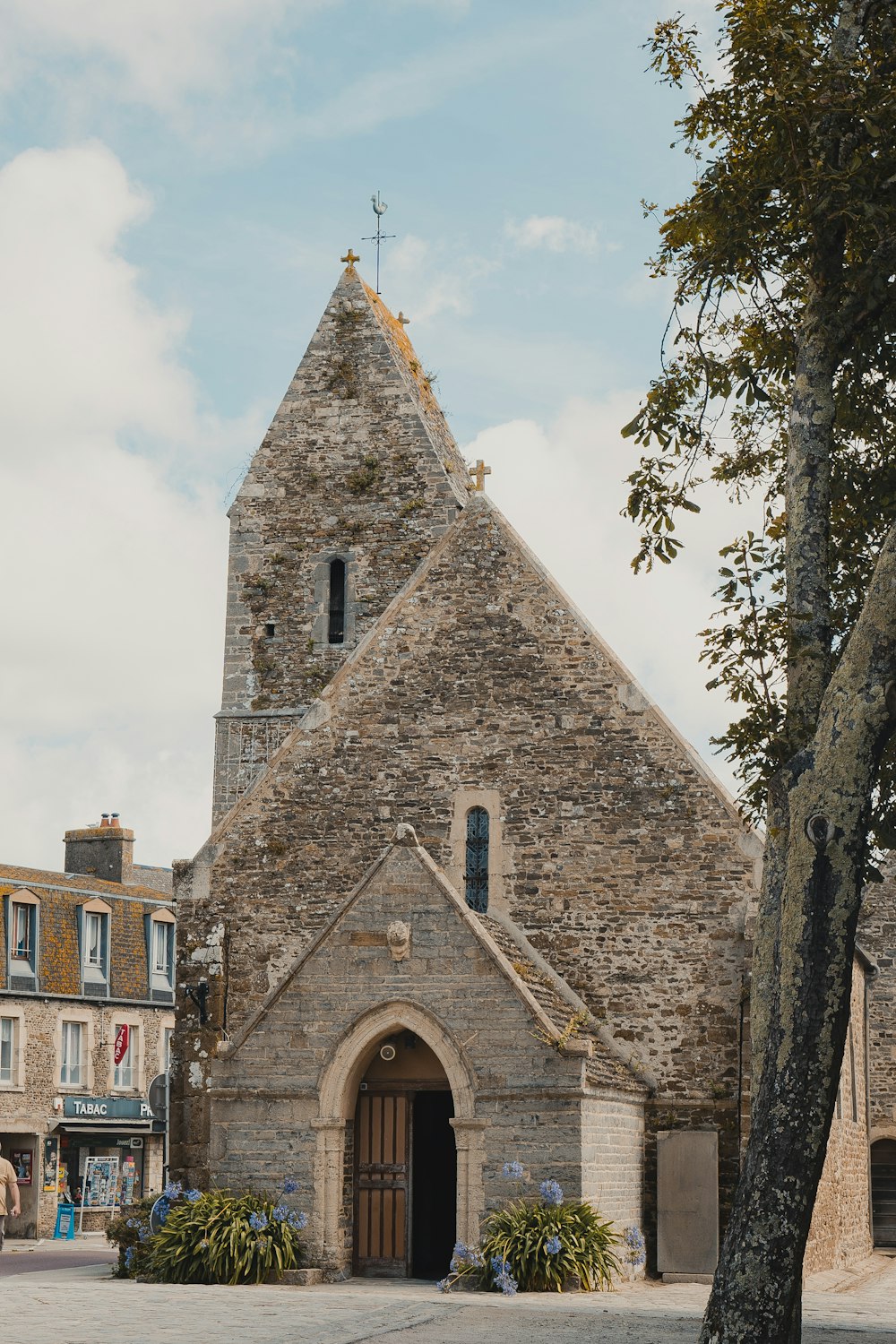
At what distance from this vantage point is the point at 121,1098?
40531mm

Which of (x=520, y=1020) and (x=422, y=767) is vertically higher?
(x=422, y=767)

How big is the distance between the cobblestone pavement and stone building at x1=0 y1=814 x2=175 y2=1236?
20191 mm

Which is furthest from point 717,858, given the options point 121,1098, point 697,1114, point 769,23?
point 121,1098

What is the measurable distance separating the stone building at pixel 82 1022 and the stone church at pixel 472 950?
17.4 metres

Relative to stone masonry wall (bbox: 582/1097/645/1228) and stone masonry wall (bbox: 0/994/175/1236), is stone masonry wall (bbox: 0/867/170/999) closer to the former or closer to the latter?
stone masonry wall (bbox: 0/994/175/1236)

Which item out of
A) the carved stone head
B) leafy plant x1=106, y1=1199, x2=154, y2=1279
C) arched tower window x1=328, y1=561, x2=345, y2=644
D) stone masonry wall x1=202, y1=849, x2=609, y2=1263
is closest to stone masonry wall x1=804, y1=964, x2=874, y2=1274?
stone masonry wall x1=202, y1=849, x2=609, y2=1263

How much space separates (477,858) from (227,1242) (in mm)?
5612

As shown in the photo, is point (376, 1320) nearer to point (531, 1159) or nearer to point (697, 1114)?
point (531, 1159)

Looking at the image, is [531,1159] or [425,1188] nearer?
[531,1159]

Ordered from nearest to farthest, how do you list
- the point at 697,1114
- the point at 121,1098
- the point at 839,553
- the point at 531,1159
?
the point at 839,553
the point at 531,1159
the point at 697,1114
the point at 121,1098

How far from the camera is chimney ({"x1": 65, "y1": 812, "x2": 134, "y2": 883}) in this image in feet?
146

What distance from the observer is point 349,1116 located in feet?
59.8

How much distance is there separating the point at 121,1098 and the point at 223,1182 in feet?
78.3

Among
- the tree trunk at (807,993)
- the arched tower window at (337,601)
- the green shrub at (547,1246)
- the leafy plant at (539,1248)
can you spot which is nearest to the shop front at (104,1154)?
the arched tower window at (337,601)
